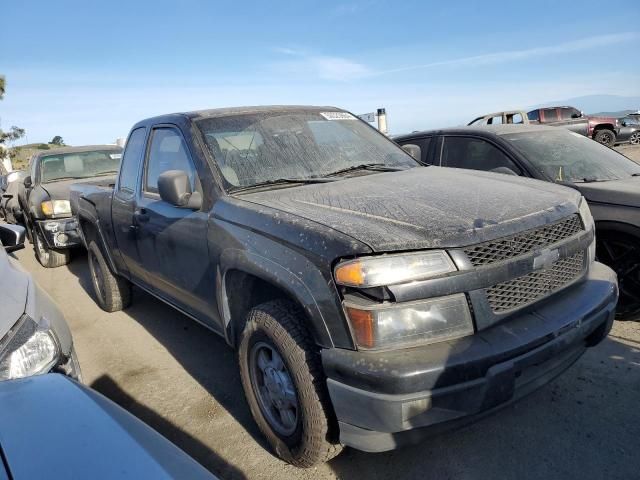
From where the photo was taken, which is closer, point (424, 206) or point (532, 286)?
point (532, 286)

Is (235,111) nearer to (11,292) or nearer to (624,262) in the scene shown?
(11,292)

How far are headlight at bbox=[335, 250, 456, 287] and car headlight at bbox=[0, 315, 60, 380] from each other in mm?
1527

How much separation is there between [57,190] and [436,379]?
23.1 ft

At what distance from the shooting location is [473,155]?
4.73m

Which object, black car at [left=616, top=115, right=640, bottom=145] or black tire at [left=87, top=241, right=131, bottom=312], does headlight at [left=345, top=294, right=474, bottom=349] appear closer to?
black tire at [left=87, top=241, right=131, bottom=312]

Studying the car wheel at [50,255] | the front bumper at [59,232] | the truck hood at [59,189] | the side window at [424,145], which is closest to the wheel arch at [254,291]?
the side window at [424,145]

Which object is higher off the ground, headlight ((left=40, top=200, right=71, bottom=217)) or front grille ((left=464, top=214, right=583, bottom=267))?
front grille ((left=464, top=214, right=583, bottom=267))

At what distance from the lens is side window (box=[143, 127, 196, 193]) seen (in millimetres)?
3116

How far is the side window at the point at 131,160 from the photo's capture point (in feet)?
12.8

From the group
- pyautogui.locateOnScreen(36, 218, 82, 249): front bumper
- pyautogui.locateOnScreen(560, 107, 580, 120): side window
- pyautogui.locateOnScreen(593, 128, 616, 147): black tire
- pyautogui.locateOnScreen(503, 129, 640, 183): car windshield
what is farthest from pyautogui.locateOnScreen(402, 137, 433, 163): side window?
pyautogui.locateOnScreen(593, 128, 616, 147): black tire

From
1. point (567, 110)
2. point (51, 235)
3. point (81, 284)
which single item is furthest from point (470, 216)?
point (567, 110)

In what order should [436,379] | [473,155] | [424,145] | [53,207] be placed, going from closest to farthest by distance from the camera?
[436,379], [473,155], [424,145], [53,207]

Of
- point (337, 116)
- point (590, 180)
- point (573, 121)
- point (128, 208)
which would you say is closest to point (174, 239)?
point (128, 208)

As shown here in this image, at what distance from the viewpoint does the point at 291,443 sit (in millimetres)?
2338
